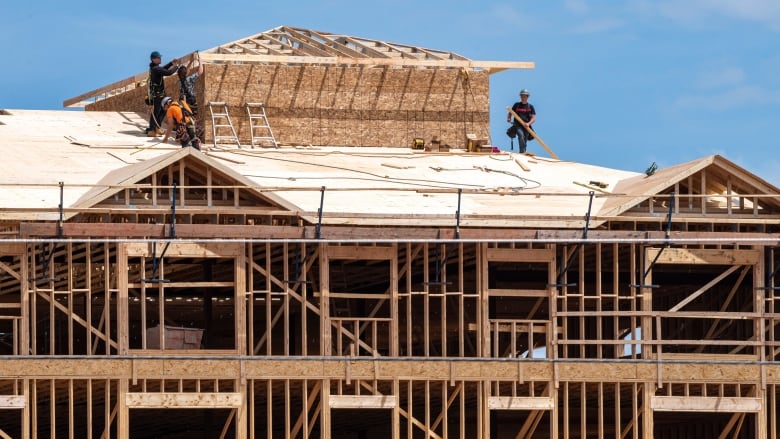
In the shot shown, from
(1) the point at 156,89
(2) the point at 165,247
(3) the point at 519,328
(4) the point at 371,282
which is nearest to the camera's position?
(2) the point at 165,247

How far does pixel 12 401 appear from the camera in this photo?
41.2 m

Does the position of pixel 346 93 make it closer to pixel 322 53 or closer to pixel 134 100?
pixel 322 53

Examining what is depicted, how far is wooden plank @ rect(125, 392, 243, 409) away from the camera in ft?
137

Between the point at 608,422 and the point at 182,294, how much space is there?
12.5m

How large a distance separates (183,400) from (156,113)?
15490mm

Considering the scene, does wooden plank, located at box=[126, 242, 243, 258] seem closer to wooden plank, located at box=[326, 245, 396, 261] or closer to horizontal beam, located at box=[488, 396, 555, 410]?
wooden plank, located at box=[326, 245, 396, 261]

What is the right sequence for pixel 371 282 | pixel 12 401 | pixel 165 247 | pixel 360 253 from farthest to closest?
1. pixel 371 282
2. pixel 360 253
3. pixel 165 247
4. pixel 12 401

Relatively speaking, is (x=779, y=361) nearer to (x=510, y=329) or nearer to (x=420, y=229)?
(x=510, y=329)

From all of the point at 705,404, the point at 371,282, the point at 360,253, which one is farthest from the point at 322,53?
the point at 705,404

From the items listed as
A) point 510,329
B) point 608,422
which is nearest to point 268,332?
point 510,329

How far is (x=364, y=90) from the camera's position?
2275 inches

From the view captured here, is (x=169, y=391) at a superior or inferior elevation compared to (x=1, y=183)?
inferior

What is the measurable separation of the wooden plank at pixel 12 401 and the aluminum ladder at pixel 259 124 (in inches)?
644

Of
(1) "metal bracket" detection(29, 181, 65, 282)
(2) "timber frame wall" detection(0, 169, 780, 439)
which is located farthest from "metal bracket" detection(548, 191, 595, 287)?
(1) "metal bracket" detection(29, 181, 65, 282)
